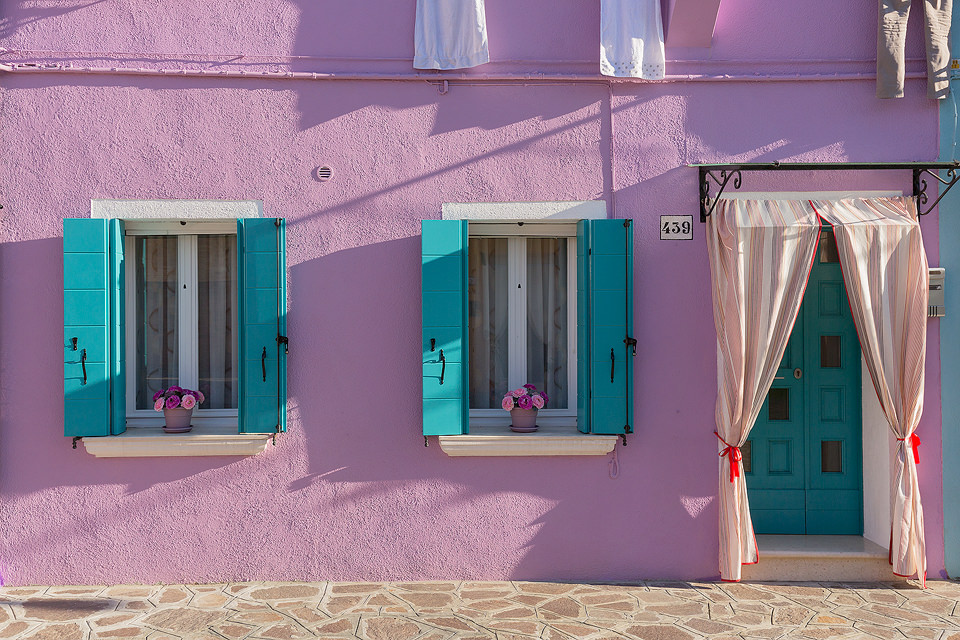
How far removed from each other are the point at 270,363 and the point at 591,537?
232cm

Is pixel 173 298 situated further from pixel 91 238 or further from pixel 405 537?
pixel 405 537

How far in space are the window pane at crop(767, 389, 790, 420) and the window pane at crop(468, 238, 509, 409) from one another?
1.94 m

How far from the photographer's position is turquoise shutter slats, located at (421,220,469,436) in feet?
15.8

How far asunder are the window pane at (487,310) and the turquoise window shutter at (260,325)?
4.22 ft

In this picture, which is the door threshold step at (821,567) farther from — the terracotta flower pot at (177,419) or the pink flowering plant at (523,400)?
the terracotta flower pot at (177,419)

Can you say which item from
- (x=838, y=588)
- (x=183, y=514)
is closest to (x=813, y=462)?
(x=838, y=588)

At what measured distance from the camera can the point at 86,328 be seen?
472 cm

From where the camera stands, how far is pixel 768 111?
5.02 meters

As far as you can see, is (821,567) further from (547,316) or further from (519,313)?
(519,313)

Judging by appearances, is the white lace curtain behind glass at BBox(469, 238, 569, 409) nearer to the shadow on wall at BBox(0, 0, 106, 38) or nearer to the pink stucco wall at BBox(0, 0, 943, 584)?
the pink stucco wall at BBox(0, 0, 943, 584)

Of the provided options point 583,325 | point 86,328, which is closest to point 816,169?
point 583,325

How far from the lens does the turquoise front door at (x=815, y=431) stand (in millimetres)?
5469

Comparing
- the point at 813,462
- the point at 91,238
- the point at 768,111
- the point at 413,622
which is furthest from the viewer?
the point at 813,462

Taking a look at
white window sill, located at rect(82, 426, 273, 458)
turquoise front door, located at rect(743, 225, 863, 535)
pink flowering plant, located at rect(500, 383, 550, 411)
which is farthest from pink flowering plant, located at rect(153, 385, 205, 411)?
turquoise front door, located at rect(743, 225, 863, 535)
